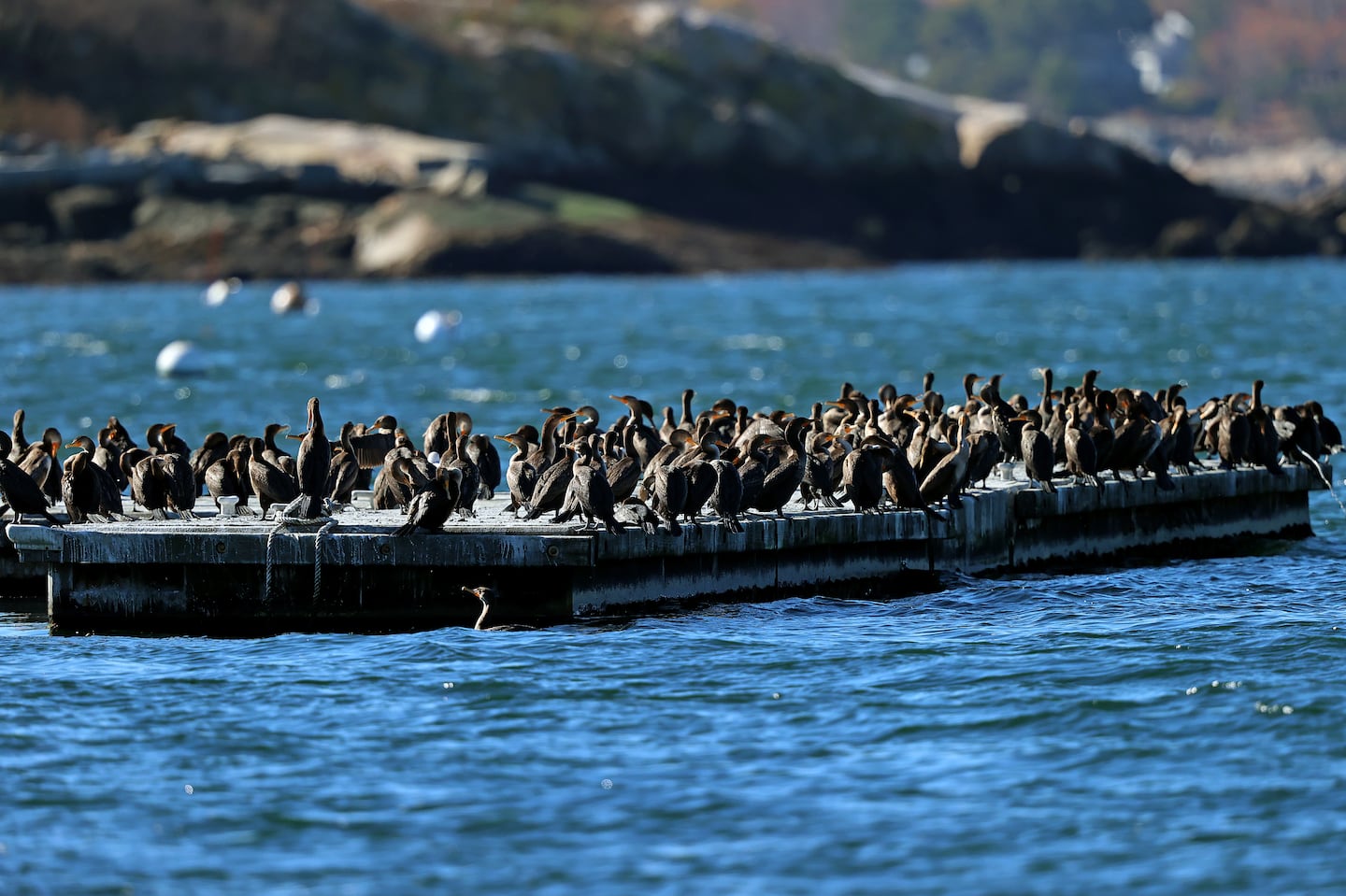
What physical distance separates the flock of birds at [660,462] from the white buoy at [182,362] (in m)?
36.0

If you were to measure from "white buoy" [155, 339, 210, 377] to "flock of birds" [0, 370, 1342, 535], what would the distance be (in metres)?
36.0

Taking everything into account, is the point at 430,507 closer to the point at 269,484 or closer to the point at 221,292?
the point at 269,484

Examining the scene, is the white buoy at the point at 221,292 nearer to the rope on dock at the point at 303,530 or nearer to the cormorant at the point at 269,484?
the cormorant at the point at 269,484

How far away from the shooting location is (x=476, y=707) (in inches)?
770

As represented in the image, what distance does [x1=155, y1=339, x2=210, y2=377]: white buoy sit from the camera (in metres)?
64.3

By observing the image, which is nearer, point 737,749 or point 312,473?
point 737,749

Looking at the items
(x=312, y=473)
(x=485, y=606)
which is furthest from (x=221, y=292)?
(x=485, y=606)

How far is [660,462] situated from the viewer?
2375 cm

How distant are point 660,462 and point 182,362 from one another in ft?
141

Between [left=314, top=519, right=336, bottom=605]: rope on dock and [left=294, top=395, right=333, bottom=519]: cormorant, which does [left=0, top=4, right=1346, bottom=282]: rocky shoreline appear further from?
[left=314, top=519, right=336, bottom=605]: rope on dock

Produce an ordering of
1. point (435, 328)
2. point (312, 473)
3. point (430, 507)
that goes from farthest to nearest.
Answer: point (435, 328) → point (312, 473) → point (430, 507)

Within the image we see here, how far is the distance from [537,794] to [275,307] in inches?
3445

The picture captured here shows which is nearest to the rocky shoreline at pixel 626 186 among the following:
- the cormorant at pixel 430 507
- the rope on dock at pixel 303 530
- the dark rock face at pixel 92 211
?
the dark rock face at pixel 92 211

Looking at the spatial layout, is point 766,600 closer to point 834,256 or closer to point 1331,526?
point 1331,526
